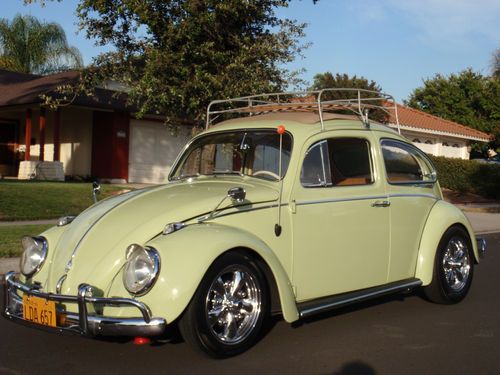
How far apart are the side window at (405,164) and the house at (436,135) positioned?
22315 millimetres

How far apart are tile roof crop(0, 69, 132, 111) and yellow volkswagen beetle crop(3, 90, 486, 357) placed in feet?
44.6

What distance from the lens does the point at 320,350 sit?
475cm

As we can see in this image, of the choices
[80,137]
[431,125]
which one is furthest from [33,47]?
[431,125]

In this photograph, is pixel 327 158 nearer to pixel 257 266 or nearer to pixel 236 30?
pixel 257 266

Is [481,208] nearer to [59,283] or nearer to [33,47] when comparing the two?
[59,283]

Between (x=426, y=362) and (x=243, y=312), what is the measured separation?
4.78ft

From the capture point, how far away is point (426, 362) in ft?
14.9

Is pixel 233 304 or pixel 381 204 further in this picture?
pixel 381 204

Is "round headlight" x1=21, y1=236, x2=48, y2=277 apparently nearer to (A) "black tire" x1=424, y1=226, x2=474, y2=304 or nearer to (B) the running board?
(B) the running board

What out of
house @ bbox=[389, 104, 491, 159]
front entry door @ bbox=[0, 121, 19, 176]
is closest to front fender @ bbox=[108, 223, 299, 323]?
front entry door @ bbox=[0, 121, 19, 176]

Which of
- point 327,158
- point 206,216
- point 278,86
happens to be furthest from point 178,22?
point 206,216

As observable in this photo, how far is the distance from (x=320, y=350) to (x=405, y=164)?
2477 millimetres

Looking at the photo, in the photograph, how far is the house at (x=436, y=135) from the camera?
29.5m

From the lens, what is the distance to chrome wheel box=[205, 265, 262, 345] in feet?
14.3
